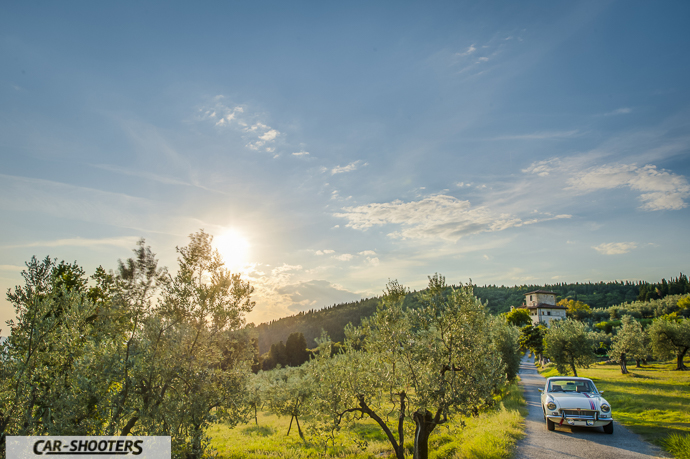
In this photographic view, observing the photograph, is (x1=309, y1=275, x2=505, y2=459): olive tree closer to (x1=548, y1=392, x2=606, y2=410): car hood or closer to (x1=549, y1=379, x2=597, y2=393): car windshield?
(x1=548, y1=392, x2=606, y2=410): car hood

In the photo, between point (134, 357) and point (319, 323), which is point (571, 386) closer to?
point (134, 357)

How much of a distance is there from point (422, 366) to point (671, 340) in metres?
57.9

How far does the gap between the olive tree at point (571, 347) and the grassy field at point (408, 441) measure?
1212cm

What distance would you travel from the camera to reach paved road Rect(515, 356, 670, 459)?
45.5 feet

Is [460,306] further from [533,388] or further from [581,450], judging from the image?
[533,388]

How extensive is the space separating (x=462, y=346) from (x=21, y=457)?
1620cm

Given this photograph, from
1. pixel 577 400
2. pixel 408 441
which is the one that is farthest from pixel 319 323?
pixel 577 400

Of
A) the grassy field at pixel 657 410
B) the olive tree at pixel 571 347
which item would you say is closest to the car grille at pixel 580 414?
the grassy field at pixel 657 410

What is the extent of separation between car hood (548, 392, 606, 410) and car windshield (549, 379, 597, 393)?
53 centimetres

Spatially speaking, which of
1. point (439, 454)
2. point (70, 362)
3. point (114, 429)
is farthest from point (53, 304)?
point (439, 454)

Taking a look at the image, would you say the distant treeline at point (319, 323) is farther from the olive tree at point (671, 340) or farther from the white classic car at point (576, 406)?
the white classic car at point (576, 406)

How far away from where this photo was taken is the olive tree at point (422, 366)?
14.2 metres

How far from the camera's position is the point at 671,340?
161 ft

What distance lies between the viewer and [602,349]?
75.2 m
